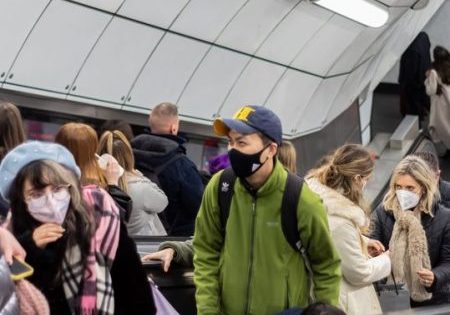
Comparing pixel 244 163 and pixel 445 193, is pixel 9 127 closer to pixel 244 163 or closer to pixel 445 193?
pixel 244 163

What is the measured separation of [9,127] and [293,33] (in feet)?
28.2

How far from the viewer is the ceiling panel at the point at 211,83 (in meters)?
12.0

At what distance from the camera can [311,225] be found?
439cm

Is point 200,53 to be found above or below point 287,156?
above

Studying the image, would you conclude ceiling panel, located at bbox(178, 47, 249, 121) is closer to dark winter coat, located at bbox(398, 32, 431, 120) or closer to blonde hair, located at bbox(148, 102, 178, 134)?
dark winter coat, located at bbox(398, 32, 431, 120)

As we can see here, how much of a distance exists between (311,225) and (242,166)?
41 centimetres

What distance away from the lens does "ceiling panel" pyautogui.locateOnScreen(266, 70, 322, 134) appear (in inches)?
548

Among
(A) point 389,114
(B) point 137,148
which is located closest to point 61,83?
(B) point 137,148

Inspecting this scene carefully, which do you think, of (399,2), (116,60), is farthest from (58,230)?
(399,2)

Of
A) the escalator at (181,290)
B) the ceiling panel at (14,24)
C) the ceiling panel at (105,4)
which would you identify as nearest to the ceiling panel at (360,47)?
the ceiling panel at (105,4)

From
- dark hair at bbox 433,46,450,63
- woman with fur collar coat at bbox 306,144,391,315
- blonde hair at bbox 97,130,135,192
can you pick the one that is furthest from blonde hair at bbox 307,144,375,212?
dark hair at bbox 433,46,450,63

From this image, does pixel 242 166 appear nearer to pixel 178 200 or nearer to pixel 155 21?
pixel 178 200

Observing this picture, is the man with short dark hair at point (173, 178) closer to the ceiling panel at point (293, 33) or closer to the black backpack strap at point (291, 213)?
the black backpack strap at point (291, 213)

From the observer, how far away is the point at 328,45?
13922mm
